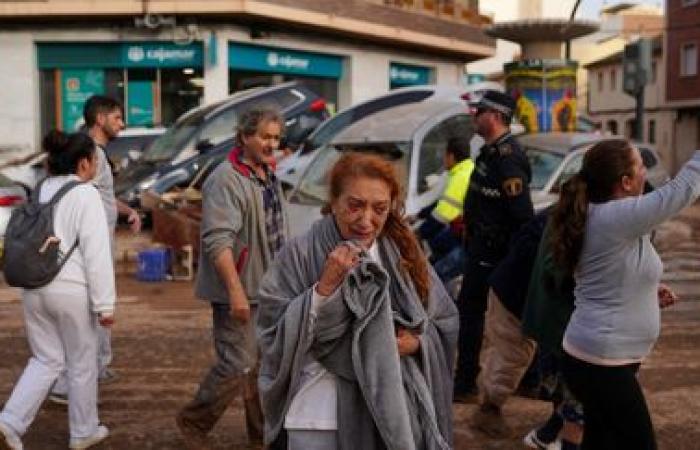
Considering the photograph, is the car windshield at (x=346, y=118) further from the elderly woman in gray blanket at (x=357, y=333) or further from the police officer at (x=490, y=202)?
the elderly woman in gray blanket at (x=357, y=333)

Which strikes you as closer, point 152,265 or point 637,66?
point 152,265

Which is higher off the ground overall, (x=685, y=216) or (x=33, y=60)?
(x=33, y=60)

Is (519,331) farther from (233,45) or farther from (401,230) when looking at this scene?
(233,45)

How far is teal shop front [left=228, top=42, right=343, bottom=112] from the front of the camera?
85.7 ft

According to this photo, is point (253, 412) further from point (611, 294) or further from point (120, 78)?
point (120, 78)

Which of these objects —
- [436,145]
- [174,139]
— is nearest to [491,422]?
[436,145]

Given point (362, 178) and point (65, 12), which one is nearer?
point (362, 178)

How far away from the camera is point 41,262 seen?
4.95 metres

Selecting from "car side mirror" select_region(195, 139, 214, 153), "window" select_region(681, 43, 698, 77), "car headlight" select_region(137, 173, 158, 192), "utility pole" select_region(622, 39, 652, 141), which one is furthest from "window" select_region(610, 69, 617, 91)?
"car headlight" select_region(137, 173, 158, 192)

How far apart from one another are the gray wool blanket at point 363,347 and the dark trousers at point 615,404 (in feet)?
2.85

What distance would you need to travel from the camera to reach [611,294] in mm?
3805

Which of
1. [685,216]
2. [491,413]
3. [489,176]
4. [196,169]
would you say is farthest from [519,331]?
[685,216]

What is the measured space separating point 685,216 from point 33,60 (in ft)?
53.1

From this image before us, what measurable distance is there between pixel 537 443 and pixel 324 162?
20.0ft
